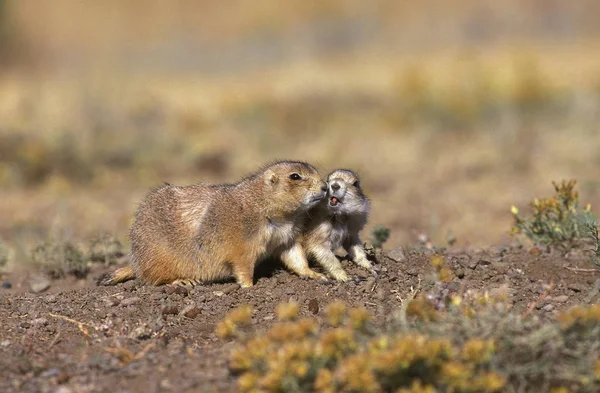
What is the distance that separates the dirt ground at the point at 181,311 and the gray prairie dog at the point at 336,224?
193 millimetres

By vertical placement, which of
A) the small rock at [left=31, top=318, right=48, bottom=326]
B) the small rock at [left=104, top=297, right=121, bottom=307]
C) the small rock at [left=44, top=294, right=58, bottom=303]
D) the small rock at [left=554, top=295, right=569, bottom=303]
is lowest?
the small rock at [left=31, top=318, right=48, bottom=326]

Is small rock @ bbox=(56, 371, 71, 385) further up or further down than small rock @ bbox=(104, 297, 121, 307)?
further down

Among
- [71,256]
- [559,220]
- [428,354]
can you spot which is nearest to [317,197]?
[559,220]

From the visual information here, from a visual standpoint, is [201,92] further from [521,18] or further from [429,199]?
Result: [521,18]

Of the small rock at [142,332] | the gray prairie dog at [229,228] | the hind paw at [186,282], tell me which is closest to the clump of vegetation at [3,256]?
the gray prairie dog at [229,228]

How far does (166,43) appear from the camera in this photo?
39969 mm

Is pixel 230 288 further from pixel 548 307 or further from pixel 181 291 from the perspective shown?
pixel 548 307

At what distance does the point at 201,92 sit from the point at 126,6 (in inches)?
810

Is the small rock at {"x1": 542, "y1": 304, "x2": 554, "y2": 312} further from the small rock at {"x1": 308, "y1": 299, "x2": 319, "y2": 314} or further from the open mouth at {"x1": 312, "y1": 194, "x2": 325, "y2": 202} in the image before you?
the open mouth at {"x1": 312, "y1": 194, "x2": 325, "y2": 202}

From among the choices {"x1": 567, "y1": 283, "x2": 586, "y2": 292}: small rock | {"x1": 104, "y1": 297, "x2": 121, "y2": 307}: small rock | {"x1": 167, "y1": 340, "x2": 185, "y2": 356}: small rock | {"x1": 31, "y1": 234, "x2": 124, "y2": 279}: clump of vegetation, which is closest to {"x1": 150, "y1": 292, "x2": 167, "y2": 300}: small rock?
{"x1": 104, "y1": 297, "x2": 121, "y2": 307}: small rock

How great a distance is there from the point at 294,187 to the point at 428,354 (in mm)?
2842

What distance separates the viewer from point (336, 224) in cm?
661

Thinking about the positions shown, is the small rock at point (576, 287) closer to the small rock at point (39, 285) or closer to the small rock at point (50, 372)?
the small rock at point (50, 372)

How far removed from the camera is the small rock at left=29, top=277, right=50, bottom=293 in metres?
7.64
